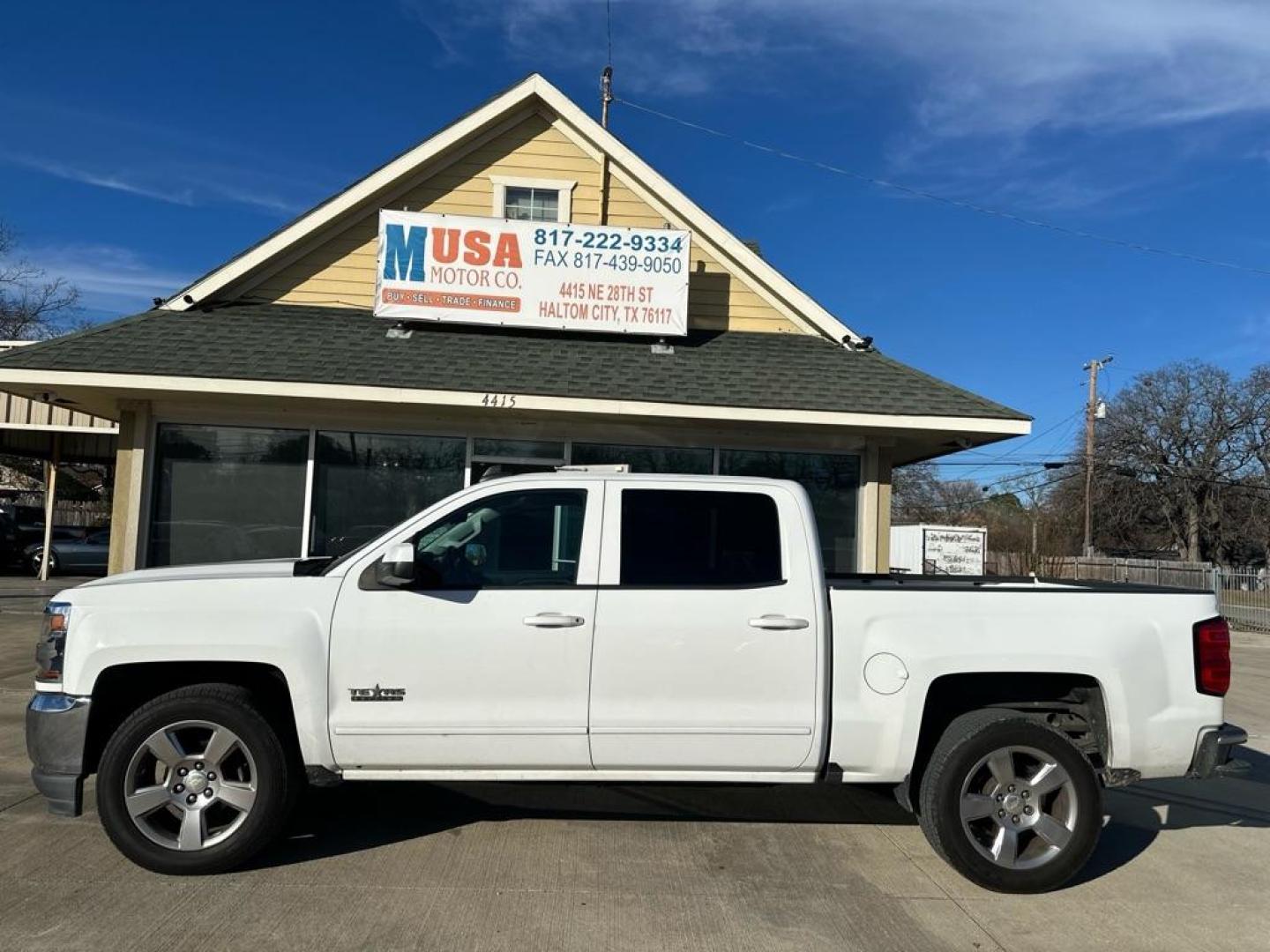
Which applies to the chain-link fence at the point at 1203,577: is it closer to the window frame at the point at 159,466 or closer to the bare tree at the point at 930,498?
the window frame at the point at 159,466

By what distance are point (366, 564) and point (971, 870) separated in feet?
10.7

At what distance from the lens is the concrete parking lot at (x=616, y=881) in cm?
400

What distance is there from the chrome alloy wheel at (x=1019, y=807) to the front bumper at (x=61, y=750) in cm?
416

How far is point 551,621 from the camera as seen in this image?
180 inches

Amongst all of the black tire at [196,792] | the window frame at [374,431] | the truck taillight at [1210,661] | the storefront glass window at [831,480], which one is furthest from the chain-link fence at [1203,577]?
the black tire at [196,792]

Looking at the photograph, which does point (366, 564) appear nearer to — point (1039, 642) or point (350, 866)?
point (350, 866)

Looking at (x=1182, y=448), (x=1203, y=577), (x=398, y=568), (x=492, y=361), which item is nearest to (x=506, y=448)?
(x=492, y=361)

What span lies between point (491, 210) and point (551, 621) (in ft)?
25.9

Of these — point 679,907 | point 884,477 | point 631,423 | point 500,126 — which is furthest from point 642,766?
point 500,126

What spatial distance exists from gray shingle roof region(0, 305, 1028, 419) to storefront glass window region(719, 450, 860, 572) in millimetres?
890

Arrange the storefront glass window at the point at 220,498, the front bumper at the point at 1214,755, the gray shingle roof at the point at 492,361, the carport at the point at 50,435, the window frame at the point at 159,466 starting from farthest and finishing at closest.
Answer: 1. the carport at the point at 50,435
2. the storefront glass window at the point at 220,498
3. the window frame at the point at 159,466
4. the gray shingle roof at the point at 492,361
5. the front bumper at the point at 1214,755

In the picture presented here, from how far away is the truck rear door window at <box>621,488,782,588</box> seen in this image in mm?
4762

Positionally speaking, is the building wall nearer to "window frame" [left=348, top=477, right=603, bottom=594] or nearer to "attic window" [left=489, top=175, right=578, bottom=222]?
"attic window" [left=489, top=175, right=578, bottom=222]

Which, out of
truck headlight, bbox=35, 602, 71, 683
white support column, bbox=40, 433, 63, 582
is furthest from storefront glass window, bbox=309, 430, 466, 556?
white support column, bbox=40, 433, 63, 582
